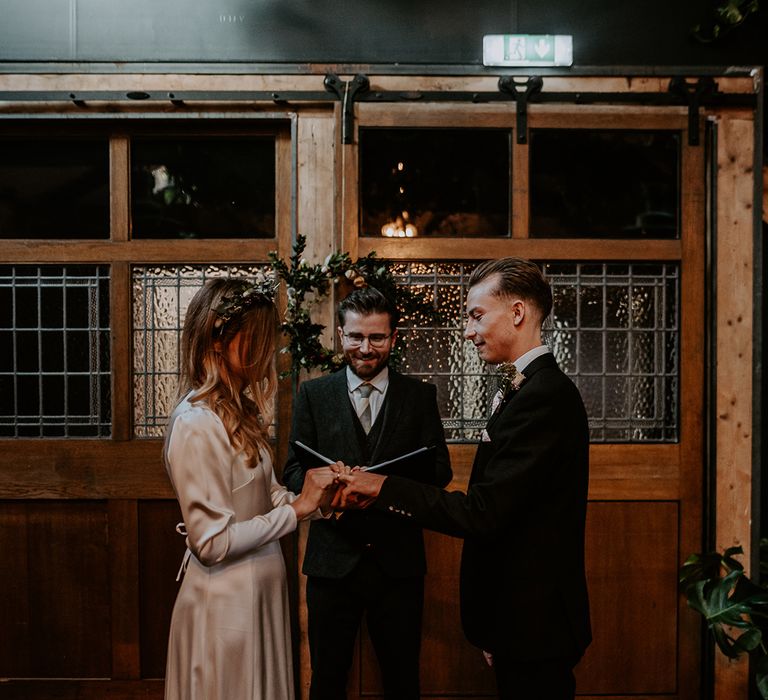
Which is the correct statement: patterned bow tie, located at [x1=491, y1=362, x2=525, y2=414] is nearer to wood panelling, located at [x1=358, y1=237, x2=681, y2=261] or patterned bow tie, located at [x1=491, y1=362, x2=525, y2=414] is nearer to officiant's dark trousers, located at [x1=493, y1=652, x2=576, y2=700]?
officiant's dark trousers, located at [x1=493, y1=652, x2=576, y2=700]

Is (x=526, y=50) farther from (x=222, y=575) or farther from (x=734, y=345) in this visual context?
(x=222, y=575)

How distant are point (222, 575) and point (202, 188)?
2096mm

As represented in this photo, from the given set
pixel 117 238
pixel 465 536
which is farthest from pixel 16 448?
pixel 465 536

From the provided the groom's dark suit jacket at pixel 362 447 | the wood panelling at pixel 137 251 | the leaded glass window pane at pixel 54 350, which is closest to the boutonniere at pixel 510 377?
the groom's dark suit jacket at pixel 362 447

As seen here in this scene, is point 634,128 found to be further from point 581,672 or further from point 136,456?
point 136,456

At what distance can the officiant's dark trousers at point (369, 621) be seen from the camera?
2574 millimetres

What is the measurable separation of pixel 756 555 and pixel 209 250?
117 inches

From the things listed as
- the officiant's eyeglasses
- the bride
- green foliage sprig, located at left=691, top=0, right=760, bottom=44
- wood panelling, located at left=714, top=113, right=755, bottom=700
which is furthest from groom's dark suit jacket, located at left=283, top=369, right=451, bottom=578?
green foliage sprig, located at left=691, top=0, right=760, bottom=44

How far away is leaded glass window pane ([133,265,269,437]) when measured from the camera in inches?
131

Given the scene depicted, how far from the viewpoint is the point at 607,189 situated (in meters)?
3.32

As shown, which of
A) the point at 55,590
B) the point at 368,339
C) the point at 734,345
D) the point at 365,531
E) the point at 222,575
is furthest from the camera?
the point at 55,590

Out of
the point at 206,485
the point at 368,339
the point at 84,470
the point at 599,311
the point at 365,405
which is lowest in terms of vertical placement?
the point at 84,470

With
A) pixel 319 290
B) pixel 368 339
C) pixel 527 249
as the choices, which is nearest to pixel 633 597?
pixel 527 249

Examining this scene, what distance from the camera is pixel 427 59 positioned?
322 centimetres
